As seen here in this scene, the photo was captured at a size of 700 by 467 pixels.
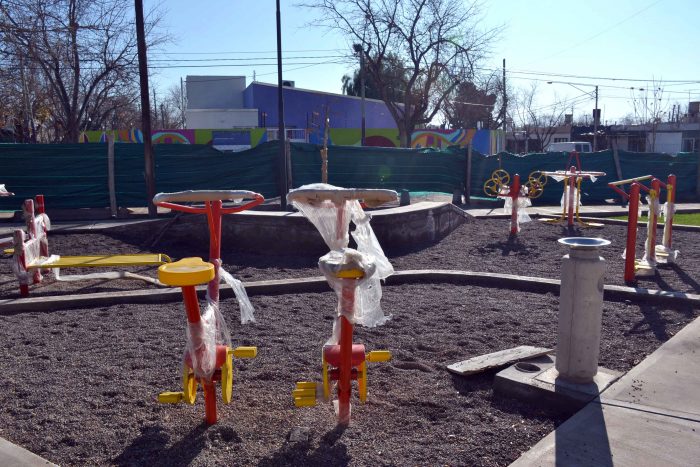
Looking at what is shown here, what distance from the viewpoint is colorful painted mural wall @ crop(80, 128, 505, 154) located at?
31927mm

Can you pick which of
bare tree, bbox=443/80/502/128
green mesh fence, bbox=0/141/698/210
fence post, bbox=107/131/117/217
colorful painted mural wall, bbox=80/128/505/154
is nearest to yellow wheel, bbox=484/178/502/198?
green mesh fence, bbox=0/141/698/210

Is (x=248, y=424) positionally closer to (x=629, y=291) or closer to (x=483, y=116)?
(x=629, y=291)

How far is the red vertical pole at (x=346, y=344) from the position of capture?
10.5 feet

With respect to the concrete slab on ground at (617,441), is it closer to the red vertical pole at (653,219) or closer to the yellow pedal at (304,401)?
the yellow pedal at (304,401)

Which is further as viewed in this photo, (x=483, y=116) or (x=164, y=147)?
(x=483, y=116)

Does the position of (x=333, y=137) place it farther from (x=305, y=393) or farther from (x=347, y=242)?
(x=305, y=393)

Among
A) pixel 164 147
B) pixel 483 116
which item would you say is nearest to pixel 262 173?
pixel 164 147

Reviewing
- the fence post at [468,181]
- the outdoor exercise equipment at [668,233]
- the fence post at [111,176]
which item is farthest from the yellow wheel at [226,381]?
the fence post at [468,181]

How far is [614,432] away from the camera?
3.24m

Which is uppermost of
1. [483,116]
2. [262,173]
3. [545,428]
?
[483,116]

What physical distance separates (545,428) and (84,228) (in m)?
8.94

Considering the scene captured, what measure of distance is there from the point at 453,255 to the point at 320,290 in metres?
2.78

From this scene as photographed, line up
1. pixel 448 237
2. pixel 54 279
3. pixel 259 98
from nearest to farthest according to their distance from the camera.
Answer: pixel 54 279
pixel 448 237
pixel 259 98

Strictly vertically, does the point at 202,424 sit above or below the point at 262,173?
below
